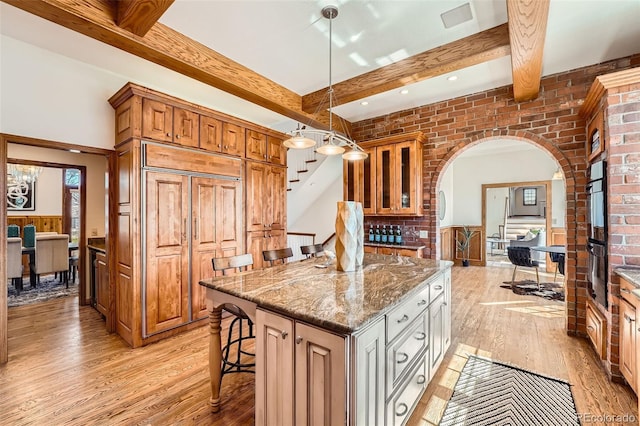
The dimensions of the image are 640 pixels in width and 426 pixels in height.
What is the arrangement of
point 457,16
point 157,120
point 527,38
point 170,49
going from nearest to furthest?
point 527,38, point 457,16, point 170,49, point 157,120

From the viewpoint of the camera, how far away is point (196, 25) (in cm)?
233

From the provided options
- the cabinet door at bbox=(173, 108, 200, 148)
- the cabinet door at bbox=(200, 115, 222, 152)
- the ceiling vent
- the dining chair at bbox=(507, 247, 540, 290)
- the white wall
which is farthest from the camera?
the white wall

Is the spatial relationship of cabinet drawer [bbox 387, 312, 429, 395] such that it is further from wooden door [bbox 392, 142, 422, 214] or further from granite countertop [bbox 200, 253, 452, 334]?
wooden door [bbox 392, 142, 422, 214]

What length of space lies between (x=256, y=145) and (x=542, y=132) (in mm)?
3543

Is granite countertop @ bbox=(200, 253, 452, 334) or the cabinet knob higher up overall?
granite countertop @ bbox=(200, 253, 452, 334)

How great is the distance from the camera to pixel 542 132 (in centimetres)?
329

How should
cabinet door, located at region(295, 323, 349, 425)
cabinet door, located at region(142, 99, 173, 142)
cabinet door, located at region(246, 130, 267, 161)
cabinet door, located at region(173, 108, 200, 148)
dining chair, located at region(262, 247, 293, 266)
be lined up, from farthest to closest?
cabinet door, located at region(246, 130, 267, 161) → cabinet door, located at region(173, 108, 200, 148) → cabinet door, located at region(142, 99, 173, 142) → dining chair, located at region(262, 247, 293, 266) → cabinet door, located at region(295, 323, 349, 425)

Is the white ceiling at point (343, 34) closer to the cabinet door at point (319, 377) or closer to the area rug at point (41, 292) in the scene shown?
the cabinet door at point (319, 377)

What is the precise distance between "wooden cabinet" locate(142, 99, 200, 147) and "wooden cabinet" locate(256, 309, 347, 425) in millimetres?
2407

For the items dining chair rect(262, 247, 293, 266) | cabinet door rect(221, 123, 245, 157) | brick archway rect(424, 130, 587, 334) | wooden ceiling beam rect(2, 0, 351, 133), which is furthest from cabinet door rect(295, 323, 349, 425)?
brick archway rect(424, 130, 587, 334)

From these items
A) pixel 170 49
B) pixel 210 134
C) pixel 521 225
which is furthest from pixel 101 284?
pixel 521 225

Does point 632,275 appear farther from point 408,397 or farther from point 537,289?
point 537,289

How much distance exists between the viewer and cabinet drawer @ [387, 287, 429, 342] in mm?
1496

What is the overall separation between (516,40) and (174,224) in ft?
11.6
